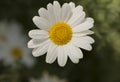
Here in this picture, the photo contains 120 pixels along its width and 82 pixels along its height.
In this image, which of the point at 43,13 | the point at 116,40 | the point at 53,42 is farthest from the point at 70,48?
the point at 116,40

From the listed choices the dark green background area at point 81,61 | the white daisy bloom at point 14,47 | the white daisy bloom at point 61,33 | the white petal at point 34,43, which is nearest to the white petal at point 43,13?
the white daisy bloom at point 61,33

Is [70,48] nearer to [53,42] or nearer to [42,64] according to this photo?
[53,42]

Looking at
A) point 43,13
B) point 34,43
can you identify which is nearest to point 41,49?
point 34,43

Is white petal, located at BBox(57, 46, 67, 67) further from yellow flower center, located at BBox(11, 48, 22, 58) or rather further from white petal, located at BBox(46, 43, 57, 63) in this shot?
yellow flower center, located at BBox(11, 48, 22, 58)

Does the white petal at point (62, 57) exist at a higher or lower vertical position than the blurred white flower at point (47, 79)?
higher

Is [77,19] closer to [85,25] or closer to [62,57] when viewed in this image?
[85,25]

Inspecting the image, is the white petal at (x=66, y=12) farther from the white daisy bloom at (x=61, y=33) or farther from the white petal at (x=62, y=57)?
the white petal at (x=62, y=57)
